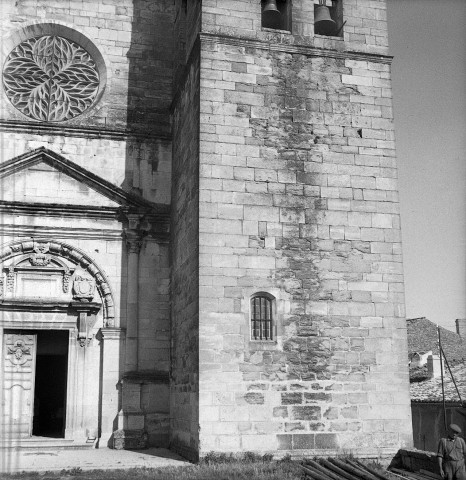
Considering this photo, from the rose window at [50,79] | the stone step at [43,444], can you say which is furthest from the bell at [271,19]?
the stone step at [43,444]

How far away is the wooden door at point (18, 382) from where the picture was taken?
11195mm

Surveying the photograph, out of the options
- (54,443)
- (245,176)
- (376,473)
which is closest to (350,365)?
(376,473)

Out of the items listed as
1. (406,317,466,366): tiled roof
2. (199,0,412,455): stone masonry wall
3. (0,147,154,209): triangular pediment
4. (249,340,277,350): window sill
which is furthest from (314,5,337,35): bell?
(406,317,466,366): tiled roof

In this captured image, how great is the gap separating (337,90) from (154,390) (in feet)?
18.2

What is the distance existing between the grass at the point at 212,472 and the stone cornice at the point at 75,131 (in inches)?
232

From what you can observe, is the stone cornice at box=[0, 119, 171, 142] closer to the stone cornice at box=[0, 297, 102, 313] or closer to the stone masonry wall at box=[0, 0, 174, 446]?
the stone masonry wall at box=[0, 0, 174, 446]

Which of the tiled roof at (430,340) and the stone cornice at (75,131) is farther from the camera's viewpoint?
the tiled roof at (430,340)

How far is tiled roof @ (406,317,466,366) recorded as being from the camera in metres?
19.7

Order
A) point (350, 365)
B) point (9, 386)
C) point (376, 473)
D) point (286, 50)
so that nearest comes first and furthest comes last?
point (376, 473)
point (350, 365)
point (286, 50)
point (9, 386)

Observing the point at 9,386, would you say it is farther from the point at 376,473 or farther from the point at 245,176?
the point at 376,473

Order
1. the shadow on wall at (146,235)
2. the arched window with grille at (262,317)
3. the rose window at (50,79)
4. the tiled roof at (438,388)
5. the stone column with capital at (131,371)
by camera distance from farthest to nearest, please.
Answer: the tiled roof at (438,388), the rose window at (50,79), the shadow on wall at (146,235), the stone column with capital at (131,371), the arched window with grille at (262,317)

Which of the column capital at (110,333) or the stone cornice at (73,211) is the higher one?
the stone cornice at (73,211)

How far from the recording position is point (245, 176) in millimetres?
9969

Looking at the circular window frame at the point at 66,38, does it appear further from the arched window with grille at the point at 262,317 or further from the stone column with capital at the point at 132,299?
the arched window with grille at the point at 262,317
